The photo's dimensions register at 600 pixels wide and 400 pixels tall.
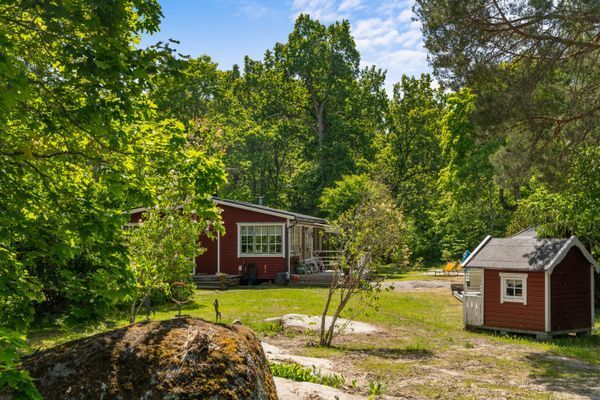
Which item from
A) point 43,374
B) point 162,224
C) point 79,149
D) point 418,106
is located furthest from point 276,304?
point 418,106

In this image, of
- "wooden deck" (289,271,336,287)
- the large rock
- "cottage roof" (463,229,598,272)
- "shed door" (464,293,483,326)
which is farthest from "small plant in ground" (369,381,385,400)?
"wooden deck" (289,271,336,287)

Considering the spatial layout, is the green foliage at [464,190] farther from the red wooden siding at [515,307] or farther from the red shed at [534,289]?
the red wooden siding at [515,307]

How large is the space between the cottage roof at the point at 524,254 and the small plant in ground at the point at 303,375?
415 inches

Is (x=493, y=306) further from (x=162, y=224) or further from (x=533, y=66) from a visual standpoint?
(x=162, y=224)

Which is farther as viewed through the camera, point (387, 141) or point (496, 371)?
point (387, 141)

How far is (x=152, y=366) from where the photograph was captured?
4824 millimetres

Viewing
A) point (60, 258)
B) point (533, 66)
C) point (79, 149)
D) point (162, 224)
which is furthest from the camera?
point (533, 66)

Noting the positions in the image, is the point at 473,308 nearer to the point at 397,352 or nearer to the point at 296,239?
the point at 397,352

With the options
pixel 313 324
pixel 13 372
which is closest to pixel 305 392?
pixel 13 372

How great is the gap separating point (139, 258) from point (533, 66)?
41.7ft

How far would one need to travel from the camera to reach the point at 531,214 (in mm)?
24688

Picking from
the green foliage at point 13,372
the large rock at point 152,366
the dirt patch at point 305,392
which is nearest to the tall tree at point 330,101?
the dirt patch at point 305,392

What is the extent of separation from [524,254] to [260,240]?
668 inches

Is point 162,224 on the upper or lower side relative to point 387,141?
lower
